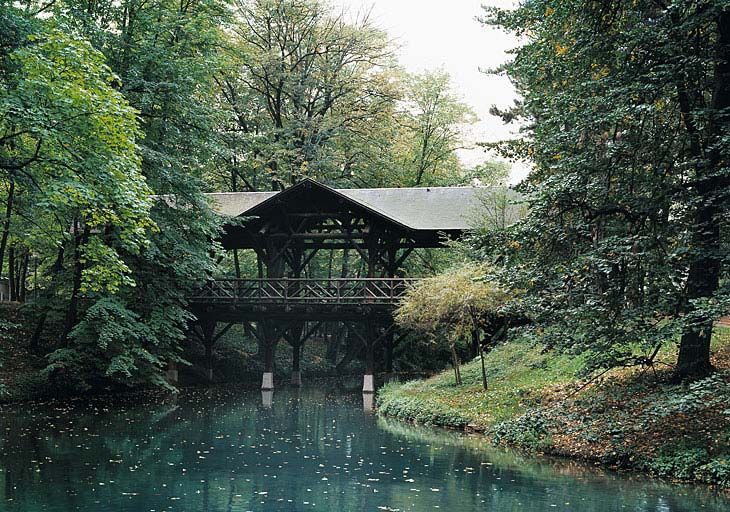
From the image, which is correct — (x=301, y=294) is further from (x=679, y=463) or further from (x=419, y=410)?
(x=679, y=463)

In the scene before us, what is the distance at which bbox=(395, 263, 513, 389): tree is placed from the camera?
1719 cm

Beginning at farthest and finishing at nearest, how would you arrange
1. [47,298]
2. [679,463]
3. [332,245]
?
[332,245] < [47,298] < [679,463]

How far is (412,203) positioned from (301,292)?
5158mm

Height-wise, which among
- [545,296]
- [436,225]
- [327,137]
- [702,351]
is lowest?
[702,351]

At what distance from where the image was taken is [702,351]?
1241 centimetres

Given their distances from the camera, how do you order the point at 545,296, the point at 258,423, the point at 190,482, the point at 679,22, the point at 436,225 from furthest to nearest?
the point at 436,225 < the point at 258,423 < the point at 545,296 < the point at 679,22 < the point at 190,482

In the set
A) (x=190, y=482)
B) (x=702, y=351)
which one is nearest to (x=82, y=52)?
(x=190, y=482)

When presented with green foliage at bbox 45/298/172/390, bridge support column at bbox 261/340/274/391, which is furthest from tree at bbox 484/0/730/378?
bridge support column at bbox 261/340/274/391

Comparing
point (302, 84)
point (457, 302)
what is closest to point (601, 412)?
point (457, 302)

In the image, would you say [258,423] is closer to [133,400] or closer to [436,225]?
[133,400]

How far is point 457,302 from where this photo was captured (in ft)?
56.9

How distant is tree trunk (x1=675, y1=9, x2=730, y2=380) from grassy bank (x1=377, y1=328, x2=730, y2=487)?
0.40 meters

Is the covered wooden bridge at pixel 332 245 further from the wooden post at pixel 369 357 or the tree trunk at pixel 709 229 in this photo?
the tree trunk at pixel 709 229

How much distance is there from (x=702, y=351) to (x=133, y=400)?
15.0 meters
